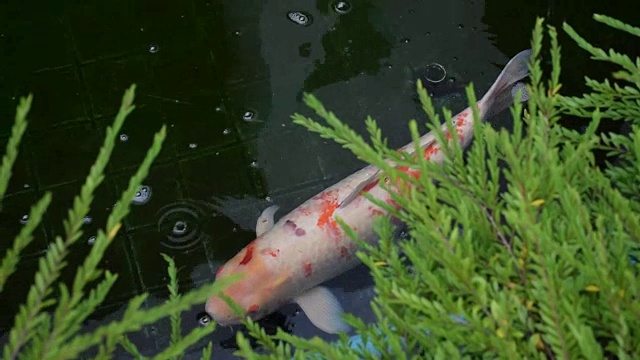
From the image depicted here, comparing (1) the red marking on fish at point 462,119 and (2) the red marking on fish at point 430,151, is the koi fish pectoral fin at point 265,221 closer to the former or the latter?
(2) the red marking on fish at point 430,151

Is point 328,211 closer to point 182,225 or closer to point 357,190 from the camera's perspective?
point 357,190

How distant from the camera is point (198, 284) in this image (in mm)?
4328

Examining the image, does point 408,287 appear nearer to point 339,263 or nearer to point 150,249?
point 339,263

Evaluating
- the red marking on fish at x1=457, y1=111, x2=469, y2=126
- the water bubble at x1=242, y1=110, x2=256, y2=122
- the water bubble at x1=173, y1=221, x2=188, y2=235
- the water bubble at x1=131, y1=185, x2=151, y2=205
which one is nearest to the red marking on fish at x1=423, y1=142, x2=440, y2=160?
the red marking on fish at x1=457, y1=111, x2=469, y2=126

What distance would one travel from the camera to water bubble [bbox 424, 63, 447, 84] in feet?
16.4

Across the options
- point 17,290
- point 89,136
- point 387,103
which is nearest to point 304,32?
point 387,103

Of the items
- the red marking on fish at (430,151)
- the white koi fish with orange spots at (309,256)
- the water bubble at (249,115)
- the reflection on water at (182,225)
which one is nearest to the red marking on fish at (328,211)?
the white koi fish with orange spots at (309,256)

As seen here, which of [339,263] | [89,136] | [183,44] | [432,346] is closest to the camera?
[432,346]

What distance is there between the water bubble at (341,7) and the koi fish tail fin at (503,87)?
150 centimetres

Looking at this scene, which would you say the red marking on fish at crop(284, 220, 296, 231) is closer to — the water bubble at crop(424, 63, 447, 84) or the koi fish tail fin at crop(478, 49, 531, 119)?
the koi fish tail fin at crop(478, 49, 531, 119)

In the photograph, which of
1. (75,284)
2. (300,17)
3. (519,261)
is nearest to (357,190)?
(300,17)

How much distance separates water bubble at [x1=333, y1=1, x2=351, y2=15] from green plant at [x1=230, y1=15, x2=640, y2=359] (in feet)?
10.2

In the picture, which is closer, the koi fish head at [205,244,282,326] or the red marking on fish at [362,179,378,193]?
the koi fish head at [205,244,282,326]

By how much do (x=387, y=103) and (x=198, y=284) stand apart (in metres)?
1.82
